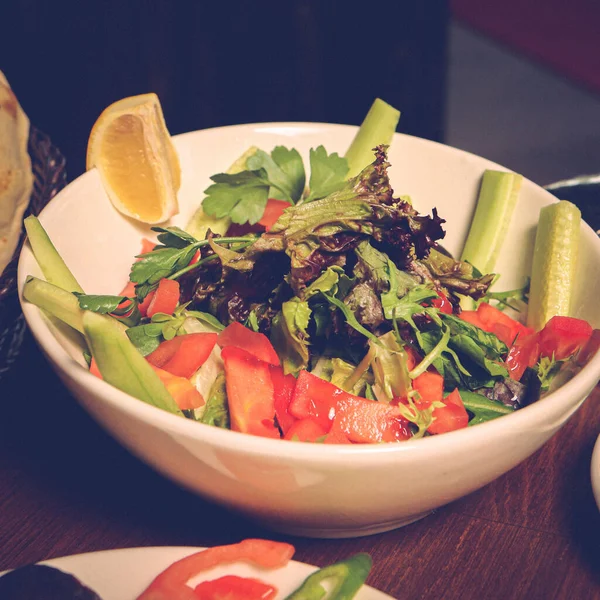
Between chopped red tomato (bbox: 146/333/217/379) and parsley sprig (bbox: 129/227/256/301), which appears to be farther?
parsley sprig (bbox: 129/227/256/301)

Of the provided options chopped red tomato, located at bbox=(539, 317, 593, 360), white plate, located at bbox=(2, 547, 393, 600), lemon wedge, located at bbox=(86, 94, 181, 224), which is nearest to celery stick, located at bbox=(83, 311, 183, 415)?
white plate, located at bbox=(2, 547, 393, 600)

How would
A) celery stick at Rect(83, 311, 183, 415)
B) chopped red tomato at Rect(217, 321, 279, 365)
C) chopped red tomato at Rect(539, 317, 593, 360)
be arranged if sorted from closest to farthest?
celery stick at Rect(83, 311, 183, 415) < chopped red tomato at Rect(217, 321, 279, 365) < chopped red tomato at Rect(539, 317, 593, 360)

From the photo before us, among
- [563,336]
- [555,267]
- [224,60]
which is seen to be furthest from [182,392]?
[224,60]

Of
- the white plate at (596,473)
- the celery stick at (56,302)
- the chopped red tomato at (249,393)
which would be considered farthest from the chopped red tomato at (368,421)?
the celery stick at (56,302)

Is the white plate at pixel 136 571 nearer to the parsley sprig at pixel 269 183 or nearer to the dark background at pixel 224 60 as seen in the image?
the parsley sprig at pixel 269 183

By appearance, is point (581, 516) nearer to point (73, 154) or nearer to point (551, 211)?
point (551, 211)

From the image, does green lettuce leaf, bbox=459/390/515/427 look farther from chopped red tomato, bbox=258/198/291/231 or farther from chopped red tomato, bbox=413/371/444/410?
chopped red tomato, bbox=258/198/291/231

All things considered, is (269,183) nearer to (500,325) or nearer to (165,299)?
(165,299)
